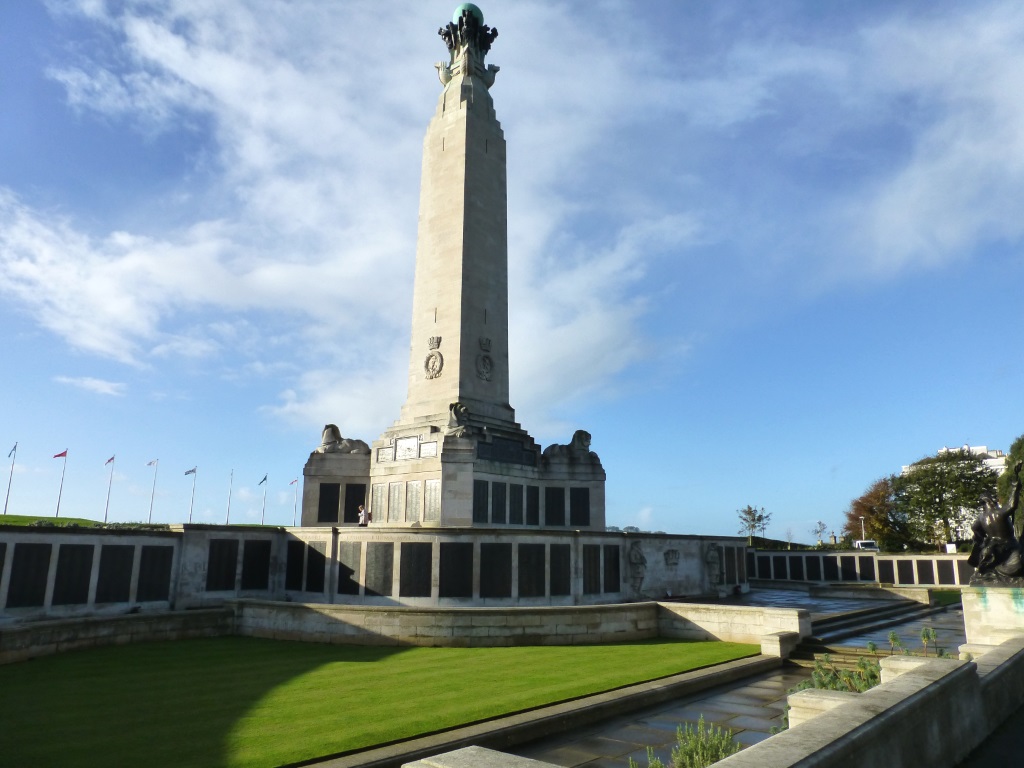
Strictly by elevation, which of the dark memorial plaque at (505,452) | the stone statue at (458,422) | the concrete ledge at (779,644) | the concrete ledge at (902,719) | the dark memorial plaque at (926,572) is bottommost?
the concrete ledge at (779,644)

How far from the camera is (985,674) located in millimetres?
10320

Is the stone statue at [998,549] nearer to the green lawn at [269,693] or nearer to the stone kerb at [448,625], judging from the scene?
the green lawn at [269,693]

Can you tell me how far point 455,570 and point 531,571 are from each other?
3057mm

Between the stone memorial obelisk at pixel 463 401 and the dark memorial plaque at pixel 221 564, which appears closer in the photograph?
the dark memorial plaque at pixel 221 564

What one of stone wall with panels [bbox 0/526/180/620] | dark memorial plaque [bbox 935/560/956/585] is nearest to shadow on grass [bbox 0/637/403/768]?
stone wall with panels [bbox 0/526/180/620]

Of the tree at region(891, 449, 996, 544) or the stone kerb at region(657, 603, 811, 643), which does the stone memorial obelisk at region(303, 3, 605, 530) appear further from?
the tree at region(891, 449, 996, 544)

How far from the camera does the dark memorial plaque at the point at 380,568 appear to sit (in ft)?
83.9

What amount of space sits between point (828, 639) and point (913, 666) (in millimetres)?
13228

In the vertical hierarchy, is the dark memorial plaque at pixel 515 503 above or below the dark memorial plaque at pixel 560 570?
above

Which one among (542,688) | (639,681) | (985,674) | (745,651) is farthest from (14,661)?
(985,674)

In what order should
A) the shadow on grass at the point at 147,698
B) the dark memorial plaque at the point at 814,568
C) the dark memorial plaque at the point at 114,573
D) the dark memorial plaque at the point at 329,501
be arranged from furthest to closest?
the dark memorial plaque at the point at 814,568, the dark memorial plaque at the point at 329,501, the dark memorial plaque at the point at 114,573, the shadow on grass at the point at 147,698

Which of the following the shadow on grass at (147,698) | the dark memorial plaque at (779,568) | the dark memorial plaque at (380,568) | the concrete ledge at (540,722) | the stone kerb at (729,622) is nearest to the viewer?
the concrete ledge at (540,722)

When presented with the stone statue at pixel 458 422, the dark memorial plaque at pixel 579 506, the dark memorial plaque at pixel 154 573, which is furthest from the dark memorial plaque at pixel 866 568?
the dark memorial plaque at pixel 154 573

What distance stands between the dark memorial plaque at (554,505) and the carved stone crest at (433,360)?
8530mm
